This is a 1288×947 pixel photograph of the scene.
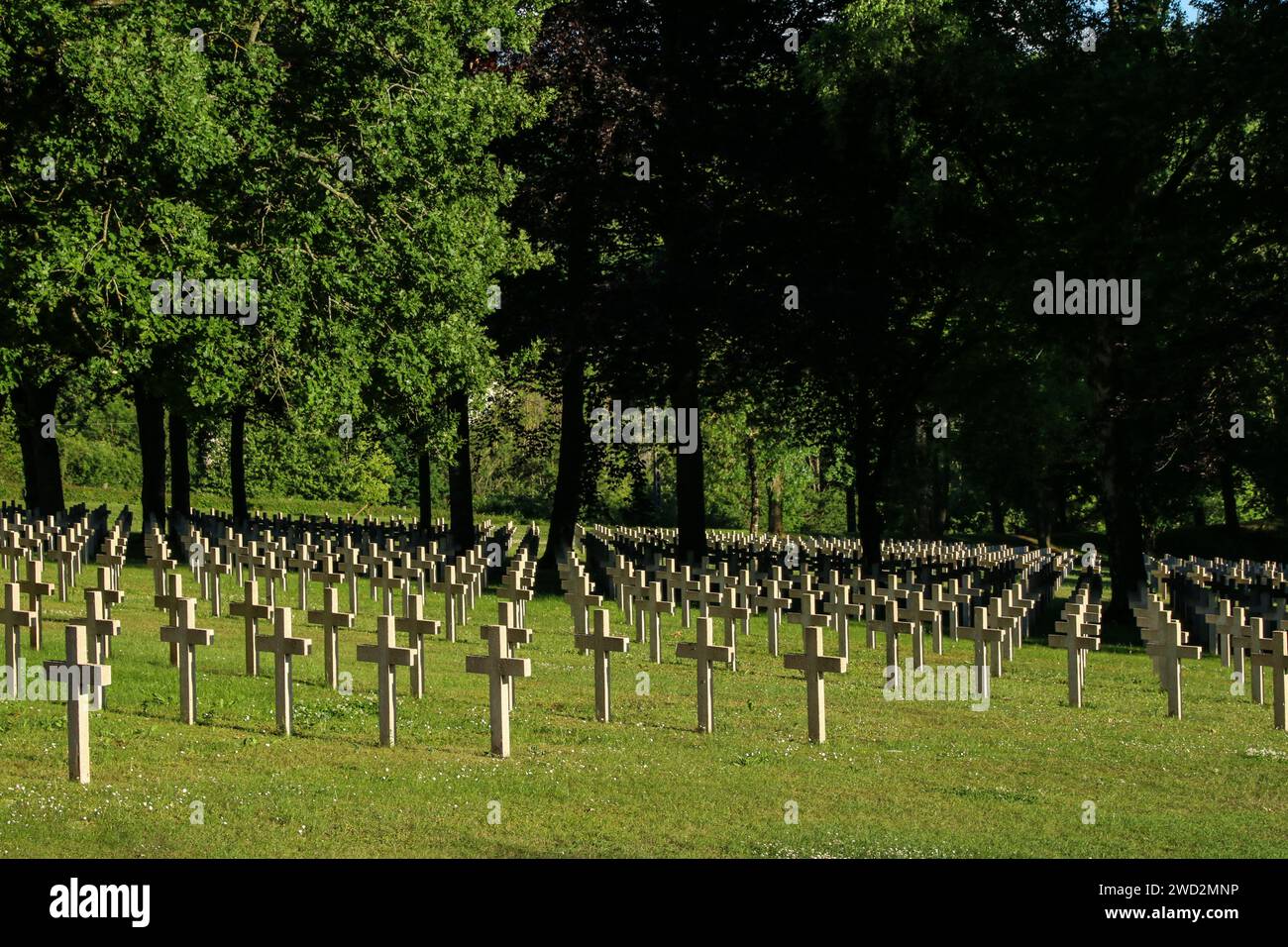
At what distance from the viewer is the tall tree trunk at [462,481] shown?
1239 inches

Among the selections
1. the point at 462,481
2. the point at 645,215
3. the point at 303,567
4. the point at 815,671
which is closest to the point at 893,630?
the point at 815,671

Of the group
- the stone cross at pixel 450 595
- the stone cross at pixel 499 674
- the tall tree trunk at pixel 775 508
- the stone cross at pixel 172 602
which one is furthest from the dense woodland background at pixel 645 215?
the tall tree trunk at pixel 775 508

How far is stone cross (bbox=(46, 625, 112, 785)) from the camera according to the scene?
31.7 ft

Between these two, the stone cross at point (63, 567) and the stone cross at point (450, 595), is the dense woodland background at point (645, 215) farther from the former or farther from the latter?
the stone cross at point (450, 595)

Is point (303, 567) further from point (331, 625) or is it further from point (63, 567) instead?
point (331, 625)

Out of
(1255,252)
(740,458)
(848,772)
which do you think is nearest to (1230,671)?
(848,772)

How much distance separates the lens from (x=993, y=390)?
112 ft

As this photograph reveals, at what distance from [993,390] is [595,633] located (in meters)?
23.3

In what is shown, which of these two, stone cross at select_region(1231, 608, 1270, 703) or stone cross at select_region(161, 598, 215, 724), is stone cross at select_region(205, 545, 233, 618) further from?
stone cross at select_region(1231, 608, 1270, 703)

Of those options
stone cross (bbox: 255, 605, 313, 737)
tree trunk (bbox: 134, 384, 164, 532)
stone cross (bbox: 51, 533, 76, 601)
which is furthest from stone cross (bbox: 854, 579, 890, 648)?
tree trunk (bbox: 134, 384, 164, 532)

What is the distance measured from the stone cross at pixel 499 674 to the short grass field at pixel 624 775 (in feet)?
0.64

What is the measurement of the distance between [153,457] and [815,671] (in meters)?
20.9

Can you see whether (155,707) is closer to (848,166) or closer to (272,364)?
(272,364)

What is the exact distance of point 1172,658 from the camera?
47.1 ft
